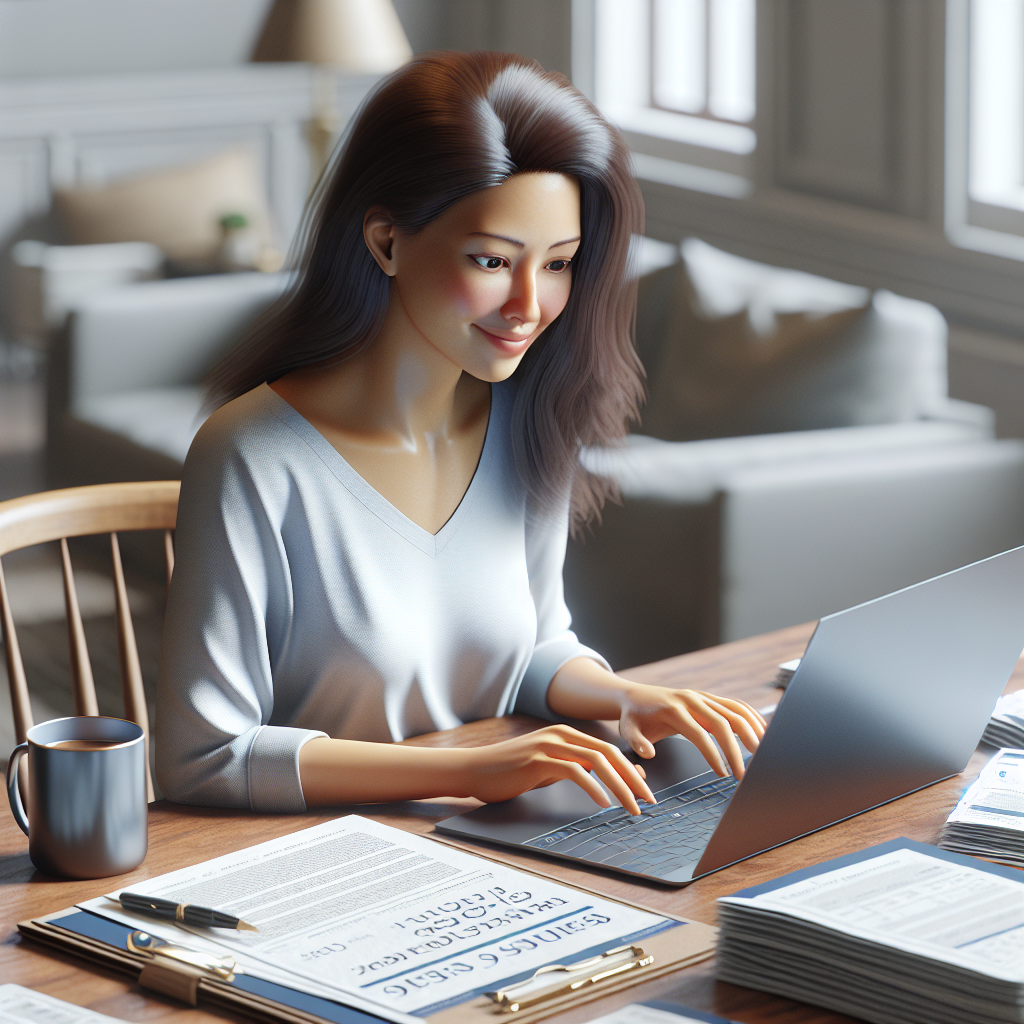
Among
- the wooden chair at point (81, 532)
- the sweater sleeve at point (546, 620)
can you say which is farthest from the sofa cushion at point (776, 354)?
the wooden chair at point (81, 532)

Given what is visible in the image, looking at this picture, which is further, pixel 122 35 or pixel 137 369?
pixel 122 35

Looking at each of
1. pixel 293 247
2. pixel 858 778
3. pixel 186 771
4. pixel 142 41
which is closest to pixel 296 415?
pixel 293 247

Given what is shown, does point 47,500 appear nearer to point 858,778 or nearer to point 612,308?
point 612,308

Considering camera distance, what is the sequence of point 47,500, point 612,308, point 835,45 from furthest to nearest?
point 835,45 → point 47,500 → point 612,308

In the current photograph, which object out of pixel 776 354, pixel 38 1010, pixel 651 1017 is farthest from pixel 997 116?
pixel 38 1010

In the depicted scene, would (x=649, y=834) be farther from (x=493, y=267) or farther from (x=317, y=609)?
(x=493, y=267)

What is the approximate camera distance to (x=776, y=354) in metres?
3.25

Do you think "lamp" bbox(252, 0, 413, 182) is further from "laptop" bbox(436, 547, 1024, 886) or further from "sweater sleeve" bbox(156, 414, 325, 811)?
"laptop" bbox(436, 547, 1024, 886)

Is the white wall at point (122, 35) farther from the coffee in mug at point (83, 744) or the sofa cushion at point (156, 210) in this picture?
the coffee in mug at point (83, 744)

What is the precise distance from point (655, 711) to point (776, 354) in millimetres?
2081

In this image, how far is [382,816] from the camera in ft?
3.84

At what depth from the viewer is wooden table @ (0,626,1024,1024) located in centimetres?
88

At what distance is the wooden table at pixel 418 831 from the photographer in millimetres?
880

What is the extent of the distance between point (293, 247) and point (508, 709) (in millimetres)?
498
